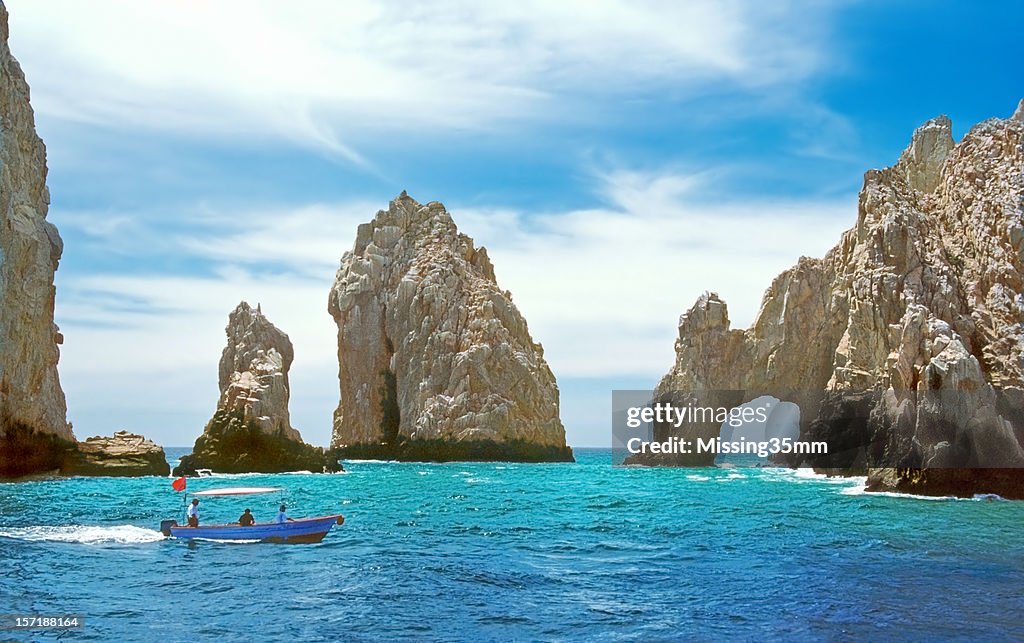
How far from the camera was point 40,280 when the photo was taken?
70.7 m

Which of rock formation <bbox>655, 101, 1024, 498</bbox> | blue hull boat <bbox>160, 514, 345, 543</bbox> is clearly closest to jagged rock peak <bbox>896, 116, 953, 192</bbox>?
rock formation <bbox>655, 101, 1024, 498</bbox>

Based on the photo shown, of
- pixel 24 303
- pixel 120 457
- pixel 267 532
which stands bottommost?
pixel 267 532

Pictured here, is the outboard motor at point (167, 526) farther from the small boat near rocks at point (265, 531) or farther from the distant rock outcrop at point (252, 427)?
the distant rock outcrop at point (252, 427)

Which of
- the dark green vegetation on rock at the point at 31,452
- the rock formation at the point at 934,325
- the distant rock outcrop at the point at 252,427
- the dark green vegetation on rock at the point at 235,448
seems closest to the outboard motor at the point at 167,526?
the dark green vegetation on rock at the point at 31,452

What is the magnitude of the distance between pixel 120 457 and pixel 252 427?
10.9m

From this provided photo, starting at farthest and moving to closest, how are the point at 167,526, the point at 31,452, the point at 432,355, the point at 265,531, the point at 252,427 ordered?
the point at 432,355 → the point at 252,427 → the point at 31,452 → the point at 167,526 → the point at 265,531

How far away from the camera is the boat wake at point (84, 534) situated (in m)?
36.0

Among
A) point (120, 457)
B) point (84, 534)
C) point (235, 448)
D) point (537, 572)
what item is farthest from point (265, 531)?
point (120, 457)

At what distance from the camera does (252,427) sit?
76.6 meters

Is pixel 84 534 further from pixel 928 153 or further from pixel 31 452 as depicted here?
pixel 928 153

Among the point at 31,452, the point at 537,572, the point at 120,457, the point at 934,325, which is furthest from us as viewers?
the point at 120,457

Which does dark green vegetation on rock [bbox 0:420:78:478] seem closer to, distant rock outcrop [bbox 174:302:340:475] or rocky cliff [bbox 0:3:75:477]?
rocky cliff [bbox 0:3:75:477]

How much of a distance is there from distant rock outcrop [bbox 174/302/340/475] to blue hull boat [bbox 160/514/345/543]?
38.1m

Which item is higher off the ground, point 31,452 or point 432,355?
point 432,355
